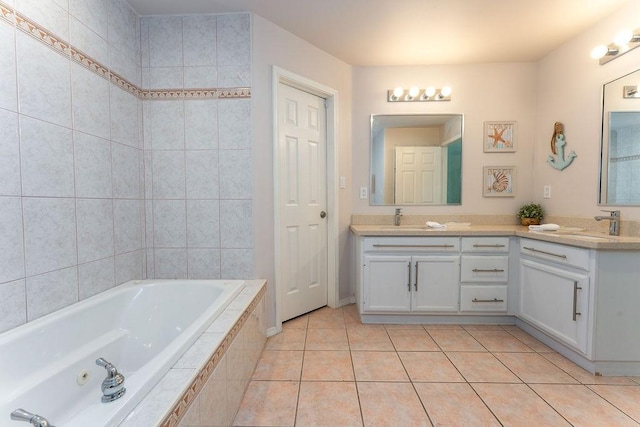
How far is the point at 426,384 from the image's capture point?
5.37 feet

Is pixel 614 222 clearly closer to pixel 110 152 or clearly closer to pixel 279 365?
pixel 279 365

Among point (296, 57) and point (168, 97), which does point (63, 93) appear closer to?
point (168, 97)

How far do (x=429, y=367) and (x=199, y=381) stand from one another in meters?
1.42

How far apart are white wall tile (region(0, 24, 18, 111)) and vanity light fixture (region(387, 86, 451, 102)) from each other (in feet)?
8.49

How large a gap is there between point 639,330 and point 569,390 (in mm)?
579

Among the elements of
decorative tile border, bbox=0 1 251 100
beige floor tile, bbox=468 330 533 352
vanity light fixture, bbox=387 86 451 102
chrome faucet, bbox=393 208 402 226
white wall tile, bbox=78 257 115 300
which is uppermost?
vanity light fixture, bbox=387 86 451 102

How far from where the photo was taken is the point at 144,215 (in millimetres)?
2117

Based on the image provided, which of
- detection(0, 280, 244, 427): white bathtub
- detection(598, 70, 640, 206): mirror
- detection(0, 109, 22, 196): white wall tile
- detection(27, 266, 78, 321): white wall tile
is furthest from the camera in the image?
detection(598, 70, 640, 206): mirror

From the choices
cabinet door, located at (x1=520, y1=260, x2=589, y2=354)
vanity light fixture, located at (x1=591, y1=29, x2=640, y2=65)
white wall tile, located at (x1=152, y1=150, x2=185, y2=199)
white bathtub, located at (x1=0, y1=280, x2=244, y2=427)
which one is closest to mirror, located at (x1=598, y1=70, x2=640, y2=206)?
vanity light fixture, located at (x1=591, y1=29, x2=640, y2=65)

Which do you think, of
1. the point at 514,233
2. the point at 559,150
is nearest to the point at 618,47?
the point at 559,150

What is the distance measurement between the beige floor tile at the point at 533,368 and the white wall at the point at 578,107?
3.66 feet

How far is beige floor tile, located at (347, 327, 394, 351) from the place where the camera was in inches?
81.2

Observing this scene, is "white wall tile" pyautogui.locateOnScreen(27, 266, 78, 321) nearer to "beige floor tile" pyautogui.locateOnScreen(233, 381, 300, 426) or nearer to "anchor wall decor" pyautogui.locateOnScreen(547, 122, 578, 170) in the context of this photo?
"beige floor tile" pyautogui.locateOnScreen(233, 381, 300, 426)

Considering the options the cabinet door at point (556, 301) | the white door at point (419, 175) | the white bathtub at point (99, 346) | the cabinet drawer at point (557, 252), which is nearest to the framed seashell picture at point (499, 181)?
the white door at point (419, 175)
